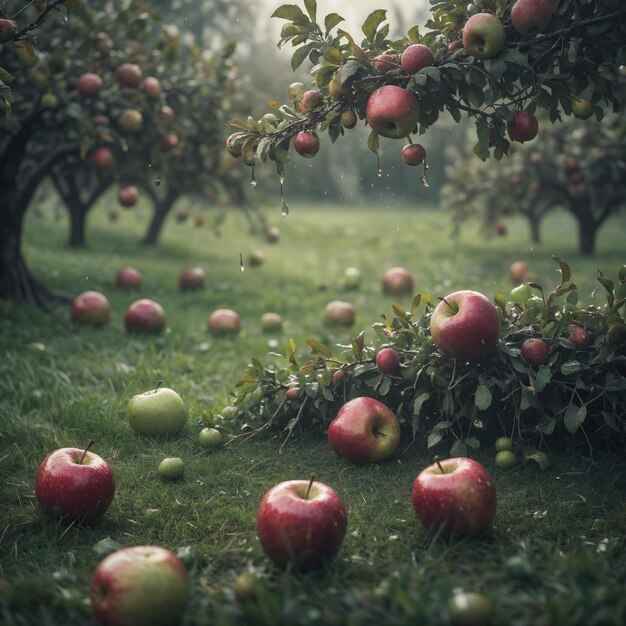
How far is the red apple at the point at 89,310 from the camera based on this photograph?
6363 millimetres

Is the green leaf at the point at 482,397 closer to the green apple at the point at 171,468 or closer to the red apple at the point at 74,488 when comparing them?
the green apple at the point at 171,468

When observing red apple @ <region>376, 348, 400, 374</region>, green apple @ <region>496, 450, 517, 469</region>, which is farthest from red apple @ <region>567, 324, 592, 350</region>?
red apple @ <region>376, 348, 400, 374</region>

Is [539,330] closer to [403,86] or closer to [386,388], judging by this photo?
[386,388]

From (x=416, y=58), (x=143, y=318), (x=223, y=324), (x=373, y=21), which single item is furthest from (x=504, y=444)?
(x=143, y=318)

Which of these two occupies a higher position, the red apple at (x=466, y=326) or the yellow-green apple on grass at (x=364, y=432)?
the red apple at (x=466, y=326)

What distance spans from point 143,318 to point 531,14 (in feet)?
13.7

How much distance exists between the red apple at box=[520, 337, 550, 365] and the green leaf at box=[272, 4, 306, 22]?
2.05m

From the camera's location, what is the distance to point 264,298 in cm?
796

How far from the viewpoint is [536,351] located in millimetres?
3748

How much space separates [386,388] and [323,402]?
44cm

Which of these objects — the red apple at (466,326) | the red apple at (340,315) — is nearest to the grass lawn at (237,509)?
the red apple at (340,315)

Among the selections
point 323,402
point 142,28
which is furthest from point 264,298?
point 323,402

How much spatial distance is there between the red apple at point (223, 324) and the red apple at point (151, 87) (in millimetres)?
2096

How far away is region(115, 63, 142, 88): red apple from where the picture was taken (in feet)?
20.9
